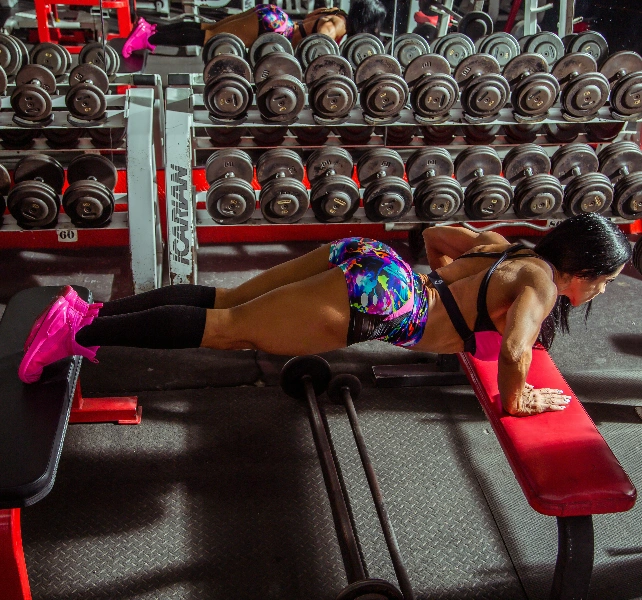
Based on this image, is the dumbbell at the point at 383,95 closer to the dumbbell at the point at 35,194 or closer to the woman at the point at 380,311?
the woman at the point at 380,311

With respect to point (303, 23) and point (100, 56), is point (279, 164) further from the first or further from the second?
point (303, 23)

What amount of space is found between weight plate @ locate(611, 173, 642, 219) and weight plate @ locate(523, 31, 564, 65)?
0.84 meters

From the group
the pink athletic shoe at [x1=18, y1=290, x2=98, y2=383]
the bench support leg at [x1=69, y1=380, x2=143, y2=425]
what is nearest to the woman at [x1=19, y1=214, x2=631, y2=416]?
the pink athletic shoe at [x1=18, y1=290, x2=98, y2=383]

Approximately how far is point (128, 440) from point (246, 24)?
2.56 meters

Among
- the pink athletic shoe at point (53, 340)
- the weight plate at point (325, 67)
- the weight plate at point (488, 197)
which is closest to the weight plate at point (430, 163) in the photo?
the weight plate at point (488, 197)

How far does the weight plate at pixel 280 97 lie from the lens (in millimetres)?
2338

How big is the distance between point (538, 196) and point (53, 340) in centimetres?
183

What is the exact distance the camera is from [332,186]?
96.2 inches

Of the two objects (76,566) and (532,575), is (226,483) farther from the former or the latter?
(532,575)

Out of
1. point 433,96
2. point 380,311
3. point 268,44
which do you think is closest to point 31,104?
point 268,44

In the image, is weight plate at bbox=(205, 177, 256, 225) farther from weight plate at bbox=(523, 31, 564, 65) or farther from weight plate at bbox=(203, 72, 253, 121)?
weight plate at bbox=(523, 31, 564, 65)

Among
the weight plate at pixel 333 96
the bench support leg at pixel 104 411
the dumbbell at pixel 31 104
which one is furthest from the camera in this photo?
the weight plate at pixel 333 96

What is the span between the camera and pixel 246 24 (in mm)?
3650

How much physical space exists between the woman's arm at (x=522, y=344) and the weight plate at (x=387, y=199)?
3.48 feet
